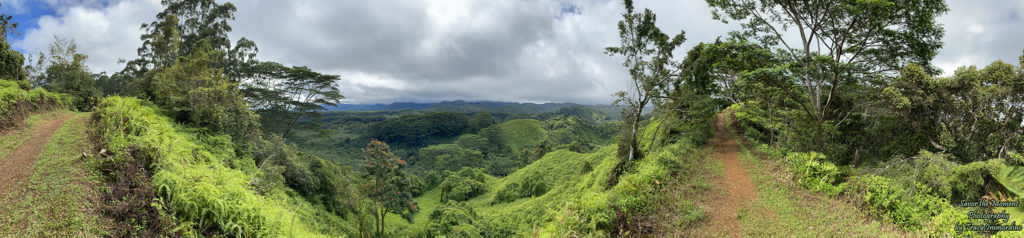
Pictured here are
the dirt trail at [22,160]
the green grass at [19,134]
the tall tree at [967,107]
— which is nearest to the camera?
the dirt trail at [22,160]

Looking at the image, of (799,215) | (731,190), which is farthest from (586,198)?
(799,215)

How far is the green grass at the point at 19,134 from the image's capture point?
21.1 feet

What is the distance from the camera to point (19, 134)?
24.3ft

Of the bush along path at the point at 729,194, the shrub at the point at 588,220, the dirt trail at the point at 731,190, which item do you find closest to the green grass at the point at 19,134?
the shrub at the point at 588,220

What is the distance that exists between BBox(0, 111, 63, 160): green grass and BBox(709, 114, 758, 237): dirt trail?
13.9m


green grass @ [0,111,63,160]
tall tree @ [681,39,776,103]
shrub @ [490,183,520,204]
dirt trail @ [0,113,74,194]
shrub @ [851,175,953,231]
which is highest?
tall tree @ [681,39,776,103]

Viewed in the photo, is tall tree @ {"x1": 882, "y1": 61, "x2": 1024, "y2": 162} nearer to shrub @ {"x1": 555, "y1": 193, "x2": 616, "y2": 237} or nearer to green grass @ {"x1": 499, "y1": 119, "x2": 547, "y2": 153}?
shrub @ {"x1": 555, "y1": 193, "x2": 616, "y2": 237}

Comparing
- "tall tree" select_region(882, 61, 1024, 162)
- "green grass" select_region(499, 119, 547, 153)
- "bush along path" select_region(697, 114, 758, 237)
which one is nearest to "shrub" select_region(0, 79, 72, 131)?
"bush along path" select_region(697, 114, 758, 237)

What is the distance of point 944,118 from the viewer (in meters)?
11.7

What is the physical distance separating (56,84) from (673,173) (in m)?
24.5

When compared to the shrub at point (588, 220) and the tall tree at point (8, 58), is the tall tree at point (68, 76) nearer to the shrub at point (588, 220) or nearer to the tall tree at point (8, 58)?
the tall tree at point (8, 58)

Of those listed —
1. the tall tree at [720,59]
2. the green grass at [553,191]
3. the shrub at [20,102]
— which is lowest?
the green grass at [553,191]

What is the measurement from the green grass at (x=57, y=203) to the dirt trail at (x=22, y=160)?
115mm

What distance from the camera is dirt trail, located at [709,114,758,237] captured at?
7570 millimetres
